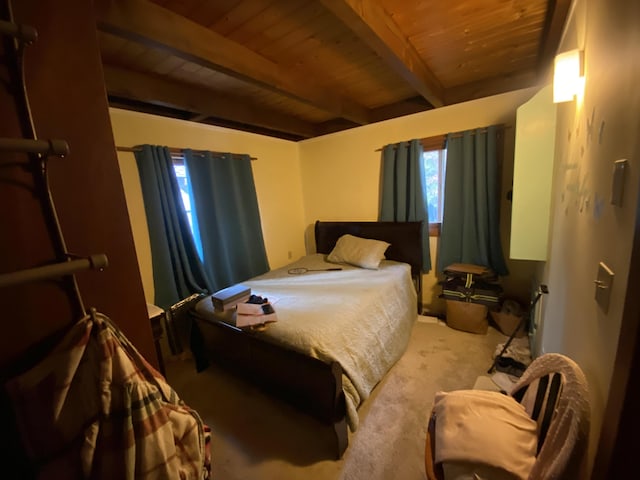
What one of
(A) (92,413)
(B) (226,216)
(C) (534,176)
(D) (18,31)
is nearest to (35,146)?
(D) (18,31)

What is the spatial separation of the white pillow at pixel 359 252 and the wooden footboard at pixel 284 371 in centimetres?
149

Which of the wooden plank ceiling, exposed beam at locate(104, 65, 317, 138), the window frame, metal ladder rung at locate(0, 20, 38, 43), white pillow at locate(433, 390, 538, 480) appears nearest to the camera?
metal ladder rung at locate(0, 20, 38, 43)

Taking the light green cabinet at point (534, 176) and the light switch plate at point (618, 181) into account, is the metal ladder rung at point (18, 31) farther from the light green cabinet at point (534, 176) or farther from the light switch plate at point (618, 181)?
the light green cabinet at point (534, 176)

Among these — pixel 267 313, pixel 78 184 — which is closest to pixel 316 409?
pixel 267 313

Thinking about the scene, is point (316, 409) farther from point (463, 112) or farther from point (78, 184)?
point (463, 112)

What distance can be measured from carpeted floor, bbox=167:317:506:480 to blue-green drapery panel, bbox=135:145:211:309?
712mm

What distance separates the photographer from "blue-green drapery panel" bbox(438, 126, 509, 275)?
259 cm

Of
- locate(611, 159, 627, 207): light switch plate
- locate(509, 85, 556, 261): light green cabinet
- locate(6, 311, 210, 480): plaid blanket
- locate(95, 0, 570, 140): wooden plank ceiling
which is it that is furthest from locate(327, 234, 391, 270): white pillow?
locate(6, 311, 210, 480): plaid blanket

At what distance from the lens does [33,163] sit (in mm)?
530

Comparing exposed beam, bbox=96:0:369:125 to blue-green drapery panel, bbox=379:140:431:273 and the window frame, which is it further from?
the window frame

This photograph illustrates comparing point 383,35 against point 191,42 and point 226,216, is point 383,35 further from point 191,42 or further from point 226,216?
point 226,216

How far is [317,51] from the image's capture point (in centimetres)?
189

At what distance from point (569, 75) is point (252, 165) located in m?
3.00

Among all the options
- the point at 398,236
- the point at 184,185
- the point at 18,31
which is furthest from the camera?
the point at 398,236
